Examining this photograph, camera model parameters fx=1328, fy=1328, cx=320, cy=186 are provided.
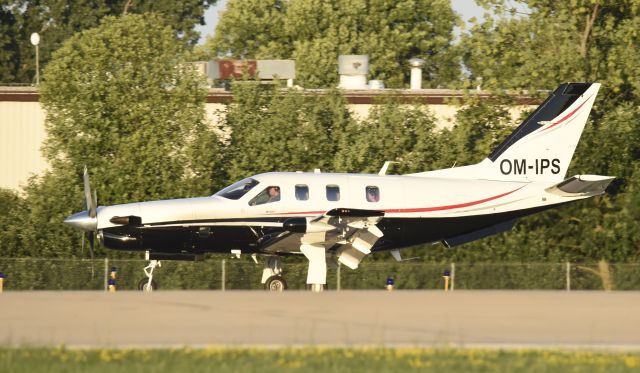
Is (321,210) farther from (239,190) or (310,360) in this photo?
(310,360)

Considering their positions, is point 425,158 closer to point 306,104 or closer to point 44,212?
point 306,104

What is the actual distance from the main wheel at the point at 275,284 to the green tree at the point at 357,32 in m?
57.1

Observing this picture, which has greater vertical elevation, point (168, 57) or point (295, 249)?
point (168, 57)

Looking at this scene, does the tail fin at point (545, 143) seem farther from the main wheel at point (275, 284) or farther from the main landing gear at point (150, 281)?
the main landing gear at point (150, 281)

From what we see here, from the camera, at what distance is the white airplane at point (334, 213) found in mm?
28750

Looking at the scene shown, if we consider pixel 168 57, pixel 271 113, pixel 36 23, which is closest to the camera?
pixel 271 113

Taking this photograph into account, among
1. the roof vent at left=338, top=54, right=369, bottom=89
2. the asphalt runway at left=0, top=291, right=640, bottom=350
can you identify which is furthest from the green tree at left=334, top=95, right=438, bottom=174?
the asphalt runway at left=0, top=291, right=640, bottom=350

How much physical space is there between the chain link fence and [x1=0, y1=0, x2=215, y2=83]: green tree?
236 ft

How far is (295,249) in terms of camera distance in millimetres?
29375

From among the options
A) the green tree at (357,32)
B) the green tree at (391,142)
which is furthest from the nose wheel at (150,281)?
the green tree at (357,32)

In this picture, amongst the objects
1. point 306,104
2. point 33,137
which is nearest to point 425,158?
point 306,104

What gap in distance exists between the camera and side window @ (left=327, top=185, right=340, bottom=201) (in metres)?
29.7

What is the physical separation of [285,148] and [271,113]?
62.3 inches

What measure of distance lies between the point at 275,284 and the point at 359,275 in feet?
20.8
